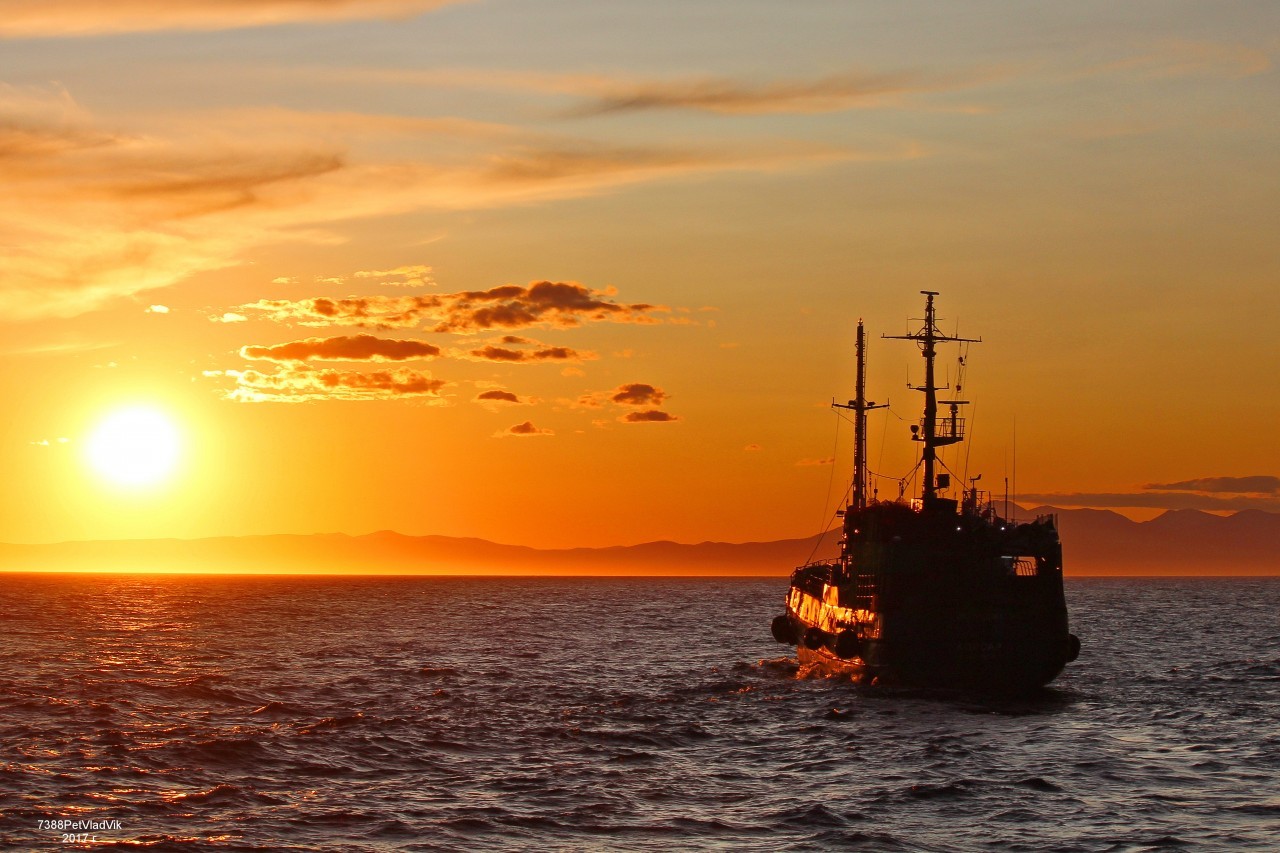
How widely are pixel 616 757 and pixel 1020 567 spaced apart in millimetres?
26663

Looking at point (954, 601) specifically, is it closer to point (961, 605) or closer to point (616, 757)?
point (961, 605)

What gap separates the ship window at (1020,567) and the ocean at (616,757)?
581 centimetres

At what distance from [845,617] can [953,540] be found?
A: 8.87 m

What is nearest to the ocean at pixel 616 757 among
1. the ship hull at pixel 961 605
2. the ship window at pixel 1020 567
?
the ship hull at pixel 961 605

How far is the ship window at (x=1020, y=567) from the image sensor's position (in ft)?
203

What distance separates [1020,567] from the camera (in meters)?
64.9

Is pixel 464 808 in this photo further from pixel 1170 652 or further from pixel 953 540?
pixel 1170 652

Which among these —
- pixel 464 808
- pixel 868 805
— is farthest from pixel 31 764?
pixel 868 805

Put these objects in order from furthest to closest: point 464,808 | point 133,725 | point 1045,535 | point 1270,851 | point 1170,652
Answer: point 1170,652, point 1045,535, point 133,725, point 464,808, point 1270,851

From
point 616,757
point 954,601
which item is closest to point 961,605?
point 954,601

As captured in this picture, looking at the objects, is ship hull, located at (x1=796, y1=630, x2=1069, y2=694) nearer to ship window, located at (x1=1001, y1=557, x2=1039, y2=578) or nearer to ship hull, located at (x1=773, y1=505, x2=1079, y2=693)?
ship hull, located at (x1=773, y1=505, x2=1079, y2=693)

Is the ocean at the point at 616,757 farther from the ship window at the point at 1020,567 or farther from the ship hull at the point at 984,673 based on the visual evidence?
the ship window at the point at 1020,567

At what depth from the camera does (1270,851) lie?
1299 inches

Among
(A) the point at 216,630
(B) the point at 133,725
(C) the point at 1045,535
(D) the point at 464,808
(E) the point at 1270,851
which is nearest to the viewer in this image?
(E) the point at 1270,851
